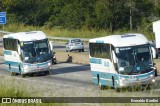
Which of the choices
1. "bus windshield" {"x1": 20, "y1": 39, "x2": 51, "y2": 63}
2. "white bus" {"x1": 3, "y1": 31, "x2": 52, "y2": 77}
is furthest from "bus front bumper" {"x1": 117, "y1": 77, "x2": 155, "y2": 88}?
"bus windshield" {"x1": 20, "y1": 39, "x2": 51, "y2": 63}

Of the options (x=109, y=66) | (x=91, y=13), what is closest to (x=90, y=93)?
(x=109, y=66)

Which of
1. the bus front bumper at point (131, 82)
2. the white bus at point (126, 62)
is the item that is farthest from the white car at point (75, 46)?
the bus front bumper at point (131, 82)

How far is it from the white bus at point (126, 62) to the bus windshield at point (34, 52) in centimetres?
844

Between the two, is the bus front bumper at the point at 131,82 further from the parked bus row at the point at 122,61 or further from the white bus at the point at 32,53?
the white bus at the point at 32,53

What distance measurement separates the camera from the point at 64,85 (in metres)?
28.1

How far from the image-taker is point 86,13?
80812 mm

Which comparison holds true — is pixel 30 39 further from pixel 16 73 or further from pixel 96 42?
pixel 96 42

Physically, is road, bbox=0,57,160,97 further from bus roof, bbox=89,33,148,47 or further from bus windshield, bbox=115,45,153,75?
bus roof, bbox=89,33,148,47

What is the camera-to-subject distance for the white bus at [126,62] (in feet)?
78.3

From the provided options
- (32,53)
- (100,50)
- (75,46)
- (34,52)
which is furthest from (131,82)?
(75,46)

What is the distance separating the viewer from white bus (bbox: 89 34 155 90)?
23.9 meters

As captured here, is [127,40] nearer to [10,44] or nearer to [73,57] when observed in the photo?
[10,44]

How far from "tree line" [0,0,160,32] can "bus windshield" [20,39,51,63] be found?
3407 centimetres

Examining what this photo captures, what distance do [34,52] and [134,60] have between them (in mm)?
10834
